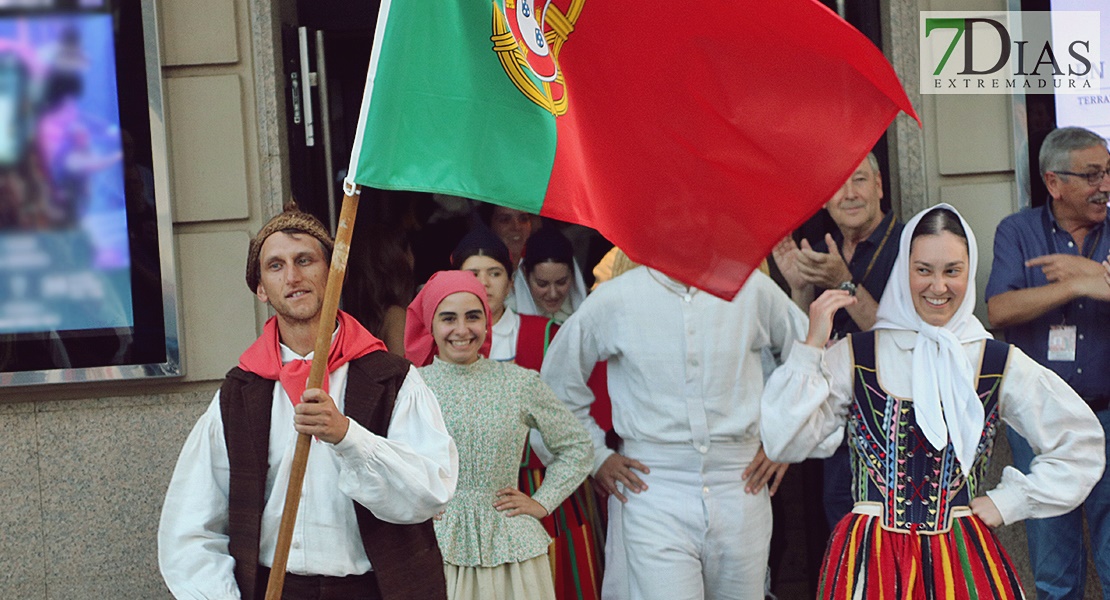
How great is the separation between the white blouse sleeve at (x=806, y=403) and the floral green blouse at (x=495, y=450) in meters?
0.90

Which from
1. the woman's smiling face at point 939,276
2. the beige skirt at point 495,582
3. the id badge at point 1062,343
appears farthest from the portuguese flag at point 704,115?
the id badge at point 1062,343

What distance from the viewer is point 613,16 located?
3.83 meters

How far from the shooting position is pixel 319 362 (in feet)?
10.9

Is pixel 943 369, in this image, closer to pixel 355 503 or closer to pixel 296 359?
pixel 355 503

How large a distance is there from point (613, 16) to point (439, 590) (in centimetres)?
167

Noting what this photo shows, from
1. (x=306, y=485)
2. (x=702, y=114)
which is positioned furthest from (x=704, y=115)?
(x=306, y=485)

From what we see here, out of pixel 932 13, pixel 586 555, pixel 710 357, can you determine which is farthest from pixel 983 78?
pixel 586 555

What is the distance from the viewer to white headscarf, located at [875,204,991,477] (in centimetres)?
449

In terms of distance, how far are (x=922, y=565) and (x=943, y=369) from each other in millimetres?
632

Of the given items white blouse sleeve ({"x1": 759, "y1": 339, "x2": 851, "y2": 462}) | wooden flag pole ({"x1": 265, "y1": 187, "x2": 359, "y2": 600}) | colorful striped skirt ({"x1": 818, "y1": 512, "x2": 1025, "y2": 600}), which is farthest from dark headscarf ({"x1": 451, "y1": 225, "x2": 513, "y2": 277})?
wooden flag pole ({"x1": 265, "y1": 187, "x2": 359, "y2": 600})

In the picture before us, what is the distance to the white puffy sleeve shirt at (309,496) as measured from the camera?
3.76m

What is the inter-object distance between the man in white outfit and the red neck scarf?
5.16 feet
